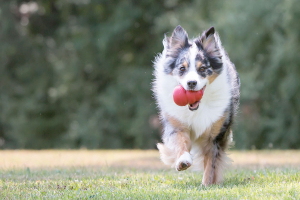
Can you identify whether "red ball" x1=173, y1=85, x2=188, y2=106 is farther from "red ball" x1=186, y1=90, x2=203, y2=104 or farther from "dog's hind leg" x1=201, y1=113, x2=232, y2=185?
"dog's hind leg" x1=201, y1=113, x2=232, y2=185

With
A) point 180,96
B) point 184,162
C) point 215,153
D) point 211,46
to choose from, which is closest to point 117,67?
point 211,46

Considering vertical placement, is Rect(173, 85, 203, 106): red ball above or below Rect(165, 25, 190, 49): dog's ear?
below

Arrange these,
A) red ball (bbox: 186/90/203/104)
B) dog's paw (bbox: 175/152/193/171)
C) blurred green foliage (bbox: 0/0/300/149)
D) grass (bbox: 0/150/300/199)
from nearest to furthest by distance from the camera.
A: grass (bbox: 0/150/300/199) → dog's paw (bbox: 175/152/193/171) → red ball (bbox: 186/90/203/104) → blurred green foliage (bbox: 0/0/300/149)

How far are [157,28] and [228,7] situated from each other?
3.76m

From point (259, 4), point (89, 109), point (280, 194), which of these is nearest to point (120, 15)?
point (89, 109)

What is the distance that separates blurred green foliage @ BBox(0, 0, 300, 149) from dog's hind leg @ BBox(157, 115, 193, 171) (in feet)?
40.9

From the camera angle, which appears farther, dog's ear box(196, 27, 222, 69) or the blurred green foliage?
the blurred green foliage

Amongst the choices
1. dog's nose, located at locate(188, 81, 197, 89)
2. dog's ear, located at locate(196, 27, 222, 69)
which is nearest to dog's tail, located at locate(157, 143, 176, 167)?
dog's nose, located at locate(188, 81, 197, 89)

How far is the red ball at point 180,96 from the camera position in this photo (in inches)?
218

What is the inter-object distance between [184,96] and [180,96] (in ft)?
0.18

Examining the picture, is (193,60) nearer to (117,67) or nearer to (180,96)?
(180,96)

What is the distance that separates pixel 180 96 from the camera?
5.55 m

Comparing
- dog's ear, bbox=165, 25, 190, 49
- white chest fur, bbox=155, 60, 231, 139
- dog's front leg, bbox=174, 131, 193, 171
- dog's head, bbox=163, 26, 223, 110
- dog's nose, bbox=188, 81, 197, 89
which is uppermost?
dog's ear, bbox=165, 25, 190, 49

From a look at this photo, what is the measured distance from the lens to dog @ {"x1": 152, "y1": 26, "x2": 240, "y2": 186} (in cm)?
582
